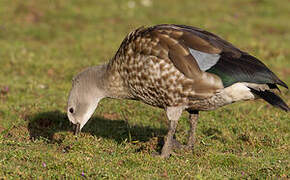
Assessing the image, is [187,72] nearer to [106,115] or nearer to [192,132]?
[192,132]

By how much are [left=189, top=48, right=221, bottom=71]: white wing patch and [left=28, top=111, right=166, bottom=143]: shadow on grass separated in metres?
1.64

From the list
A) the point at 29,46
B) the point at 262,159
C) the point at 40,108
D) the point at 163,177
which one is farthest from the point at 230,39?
the point at 163,177

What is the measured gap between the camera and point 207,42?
18.9 feet

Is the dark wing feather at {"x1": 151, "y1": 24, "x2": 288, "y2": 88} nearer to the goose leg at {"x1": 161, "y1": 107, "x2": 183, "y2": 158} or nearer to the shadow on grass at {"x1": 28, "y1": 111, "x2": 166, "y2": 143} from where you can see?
the goose leg at {"x1": 161, "y1": 107, "x2": 183, "y2": 158}

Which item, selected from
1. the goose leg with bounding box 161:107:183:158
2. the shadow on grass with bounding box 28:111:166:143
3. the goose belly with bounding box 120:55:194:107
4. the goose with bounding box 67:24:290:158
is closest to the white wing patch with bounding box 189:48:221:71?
the goose with bounding box 67:24:290:158

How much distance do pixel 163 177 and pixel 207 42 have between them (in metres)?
1.72

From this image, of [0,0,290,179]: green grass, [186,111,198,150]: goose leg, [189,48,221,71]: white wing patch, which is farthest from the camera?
[186,111,198,150]: goose leg

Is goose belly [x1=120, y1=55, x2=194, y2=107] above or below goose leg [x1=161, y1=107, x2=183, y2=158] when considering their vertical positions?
above

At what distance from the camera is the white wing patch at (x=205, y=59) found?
18.5ft

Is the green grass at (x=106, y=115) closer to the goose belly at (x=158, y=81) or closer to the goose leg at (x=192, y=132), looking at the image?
the goose leg at (x=192, y=132)

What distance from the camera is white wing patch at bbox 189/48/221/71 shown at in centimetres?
563

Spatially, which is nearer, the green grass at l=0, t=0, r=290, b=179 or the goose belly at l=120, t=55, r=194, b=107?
the green grass at l=0, t=0, r=290, b=179

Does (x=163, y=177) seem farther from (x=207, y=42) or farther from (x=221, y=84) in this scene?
(x=207, y=42)

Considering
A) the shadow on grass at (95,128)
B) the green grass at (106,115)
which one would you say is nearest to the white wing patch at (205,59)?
the green grass at (106,115)
